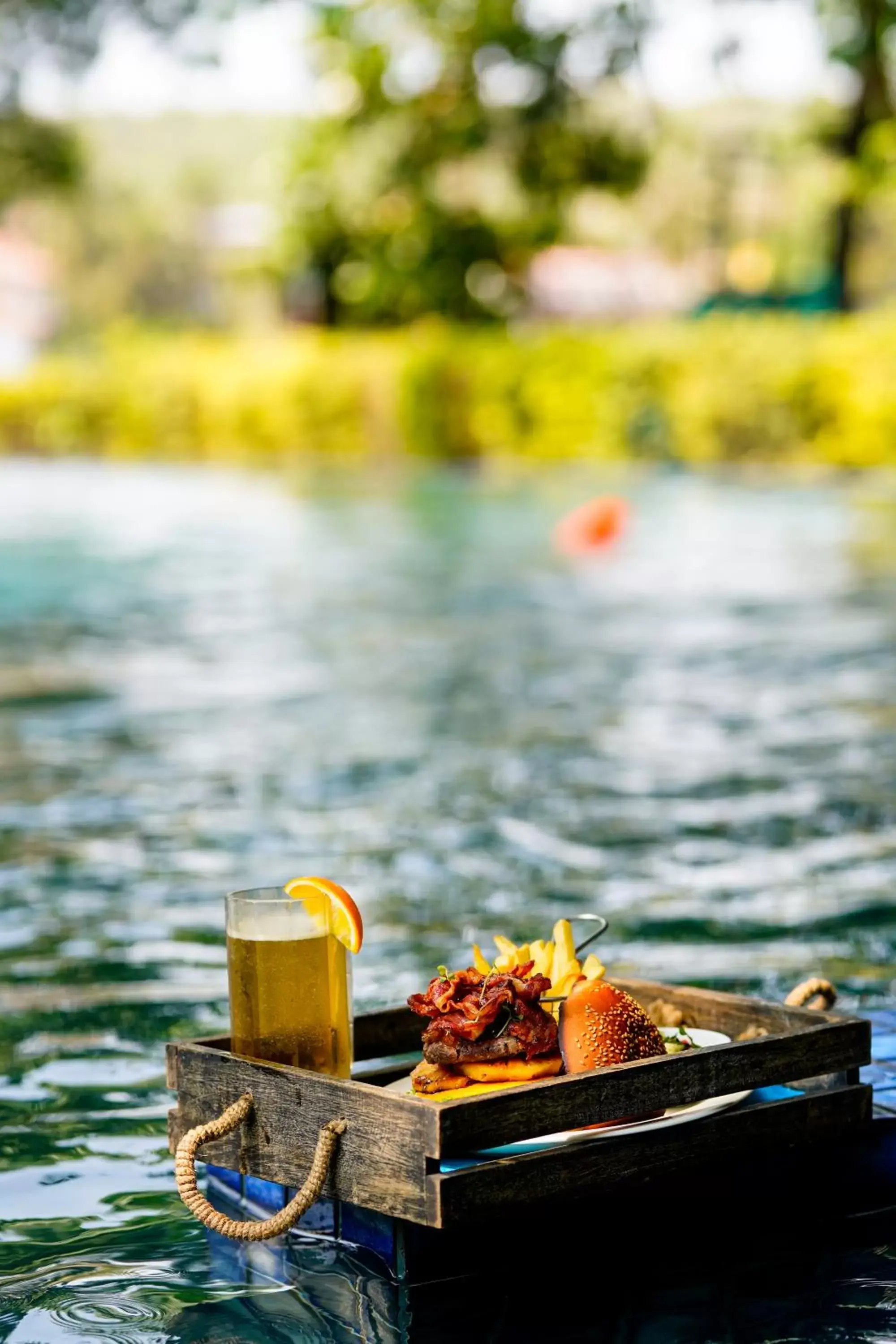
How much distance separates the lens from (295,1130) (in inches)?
123

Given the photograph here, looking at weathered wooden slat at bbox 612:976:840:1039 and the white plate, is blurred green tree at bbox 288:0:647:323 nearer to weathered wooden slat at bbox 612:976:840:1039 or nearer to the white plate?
weathered wooden slat at bbox 612:976:840:1039

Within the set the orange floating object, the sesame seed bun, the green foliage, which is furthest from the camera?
the green foliage

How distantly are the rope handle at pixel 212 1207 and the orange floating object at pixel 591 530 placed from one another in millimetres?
18158

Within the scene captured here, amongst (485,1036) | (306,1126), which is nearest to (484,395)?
(485,1036)

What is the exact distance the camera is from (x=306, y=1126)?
3090mm

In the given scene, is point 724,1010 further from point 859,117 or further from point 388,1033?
point 859,117

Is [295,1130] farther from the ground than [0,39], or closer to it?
closer to it

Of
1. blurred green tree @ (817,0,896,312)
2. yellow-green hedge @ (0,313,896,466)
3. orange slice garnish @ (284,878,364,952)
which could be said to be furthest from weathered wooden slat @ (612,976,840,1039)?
yellow-green hedge @ (0,313,896,466)

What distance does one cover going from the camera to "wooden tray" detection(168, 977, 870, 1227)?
2941 millimetres

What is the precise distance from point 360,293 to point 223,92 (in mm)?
16772

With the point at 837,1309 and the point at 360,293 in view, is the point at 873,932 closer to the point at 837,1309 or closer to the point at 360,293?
→ the point at 837,1309

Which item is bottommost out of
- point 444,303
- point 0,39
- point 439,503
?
point 439,503

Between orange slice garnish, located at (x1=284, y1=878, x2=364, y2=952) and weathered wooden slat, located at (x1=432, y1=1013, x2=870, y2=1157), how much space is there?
0.41 metres

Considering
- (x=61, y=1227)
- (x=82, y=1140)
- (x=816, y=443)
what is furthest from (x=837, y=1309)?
(x=816, y=443)
